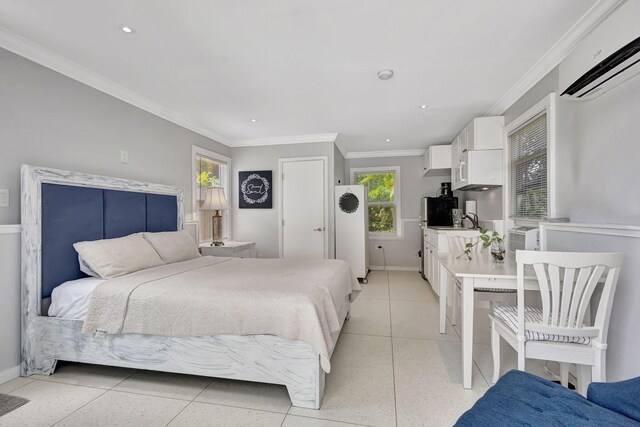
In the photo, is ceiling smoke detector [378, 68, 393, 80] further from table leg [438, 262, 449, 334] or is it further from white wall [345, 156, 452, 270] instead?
white wall [345, 156, 452, 270]

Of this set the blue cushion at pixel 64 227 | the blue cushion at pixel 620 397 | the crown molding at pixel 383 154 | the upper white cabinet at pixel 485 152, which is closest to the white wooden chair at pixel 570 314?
the blue cushion at pixel 620 397

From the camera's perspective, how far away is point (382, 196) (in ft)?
19.3

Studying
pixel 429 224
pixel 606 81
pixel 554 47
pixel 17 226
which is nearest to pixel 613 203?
pixel 606 81

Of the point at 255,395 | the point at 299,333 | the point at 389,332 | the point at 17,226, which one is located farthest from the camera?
the point at 389,332

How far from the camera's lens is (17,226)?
2.03 m

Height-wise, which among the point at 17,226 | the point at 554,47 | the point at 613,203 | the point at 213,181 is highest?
the point at 554,47

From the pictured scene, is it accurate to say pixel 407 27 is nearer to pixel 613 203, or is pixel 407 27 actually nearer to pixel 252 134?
pixel 613 203

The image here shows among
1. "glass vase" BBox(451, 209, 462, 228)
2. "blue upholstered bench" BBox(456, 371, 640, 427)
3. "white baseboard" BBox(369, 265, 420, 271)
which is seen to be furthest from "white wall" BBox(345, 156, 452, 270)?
"blue upholstered bench" BBox(456, 371, 640, 427)

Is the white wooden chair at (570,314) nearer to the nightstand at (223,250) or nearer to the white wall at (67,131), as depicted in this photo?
the nightstand at (223,250)

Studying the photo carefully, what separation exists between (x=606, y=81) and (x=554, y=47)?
0.85 m

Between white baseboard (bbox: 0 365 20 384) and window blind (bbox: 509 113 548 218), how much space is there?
4.40 meters

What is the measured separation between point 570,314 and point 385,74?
2229 millimetres

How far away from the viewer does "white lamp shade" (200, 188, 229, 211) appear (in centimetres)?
394

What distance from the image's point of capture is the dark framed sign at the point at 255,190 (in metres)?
4.82
